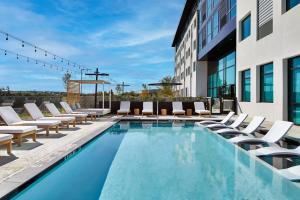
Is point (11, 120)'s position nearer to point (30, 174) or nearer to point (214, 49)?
point (30, 174)

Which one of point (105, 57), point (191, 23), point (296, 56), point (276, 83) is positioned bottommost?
point (276, 83)

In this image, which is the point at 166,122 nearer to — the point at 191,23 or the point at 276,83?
the point at 276,83

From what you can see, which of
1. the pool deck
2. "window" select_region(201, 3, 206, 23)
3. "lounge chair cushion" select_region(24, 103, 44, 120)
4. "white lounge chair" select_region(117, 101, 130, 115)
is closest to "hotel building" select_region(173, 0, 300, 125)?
"window" select_region(201, 3, 206, 23)

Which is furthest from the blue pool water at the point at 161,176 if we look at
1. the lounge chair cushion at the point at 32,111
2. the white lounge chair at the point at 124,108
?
the white lounge chair at the point at 124,108

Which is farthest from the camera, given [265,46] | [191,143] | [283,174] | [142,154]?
[265,46]

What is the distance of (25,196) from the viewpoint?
4.25 m

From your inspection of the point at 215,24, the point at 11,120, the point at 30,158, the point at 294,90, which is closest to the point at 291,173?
the point at 30,158

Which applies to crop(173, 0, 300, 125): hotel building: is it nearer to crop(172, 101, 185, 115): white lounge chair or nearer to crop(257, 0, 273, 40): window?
crop(257, 0, 273, 40): window

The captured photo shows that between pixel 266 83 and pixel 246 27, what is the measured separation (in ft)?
13.1

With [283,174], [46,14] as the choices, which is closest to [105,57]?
[46,14]

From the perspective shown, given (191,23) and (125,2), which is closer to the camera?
(125,2)

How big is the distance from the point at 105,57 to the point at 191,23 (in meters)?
9.94

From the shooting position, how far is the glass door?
436 inches

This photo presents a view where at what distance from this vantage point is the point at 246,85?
16.9 metres
